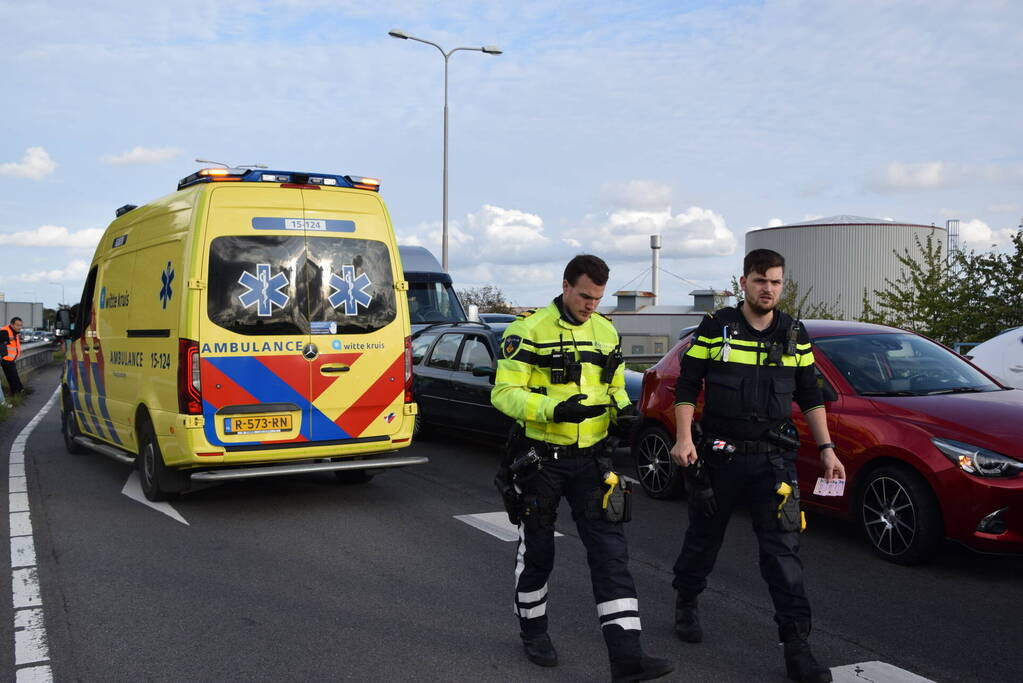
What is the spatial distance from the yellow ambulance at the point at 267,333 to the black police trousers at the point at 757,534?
12.2 feet

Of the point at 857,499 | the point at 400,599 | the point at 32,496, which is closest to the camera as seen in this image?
the point at 400,599

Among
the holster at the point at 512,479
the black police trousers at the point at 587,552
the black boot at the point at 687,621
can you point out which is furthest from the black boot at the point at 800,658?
the holster at the point at 512,479

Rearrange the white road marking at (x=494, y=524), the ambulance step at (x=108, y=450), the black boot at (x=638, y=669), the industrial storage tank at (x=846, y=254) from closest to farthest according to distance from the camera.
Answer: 1. the black boot at (x=638, y=669)
2. the white road marking at (x=494, y=524)
3. the ambulance step at (x=108, y=450)
4. the industrial storage tank at (x=846, y=254)

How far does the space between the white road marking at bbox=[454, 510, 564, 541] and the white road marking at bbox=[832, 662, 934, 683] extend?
2712mm

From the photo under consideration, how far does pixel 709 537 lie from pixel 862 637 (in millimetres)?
907

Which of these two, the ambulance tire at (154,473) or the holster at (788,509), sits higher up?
the holster at (788,509)

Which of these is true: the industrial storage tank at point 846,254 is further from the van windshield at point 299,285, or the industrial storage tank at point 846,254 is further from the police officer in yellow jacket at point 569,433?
the police officer in yellow jacket at point 569,433

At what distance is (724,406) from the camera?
176 inches

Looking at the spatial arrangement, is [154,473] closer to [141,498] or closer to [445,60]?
[141,498]

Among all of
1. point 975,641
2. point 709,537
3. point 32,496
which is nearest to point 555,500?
point 709,537

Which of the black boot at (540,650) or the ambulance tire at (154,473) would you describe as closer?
the black boot at (540,650)

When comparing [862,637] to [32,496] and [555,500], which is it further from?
[32,496]

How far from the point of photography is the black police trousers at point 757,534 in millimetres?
4242

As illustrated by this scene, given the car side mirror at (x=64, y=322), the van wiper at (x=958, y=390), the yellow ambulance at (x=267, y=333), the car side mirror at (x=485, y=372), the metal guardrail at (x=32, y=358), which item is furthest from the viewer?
the metal guardrail at (x=32, y=358)
